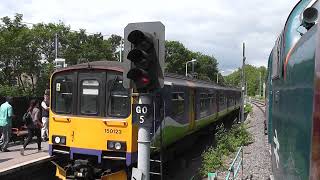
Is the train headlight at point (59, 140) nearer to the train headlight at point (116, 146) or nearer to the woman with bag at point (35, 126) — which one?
the train headlight at point (116, 146)

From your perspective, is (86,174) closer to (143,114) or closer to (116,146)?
(116,146)

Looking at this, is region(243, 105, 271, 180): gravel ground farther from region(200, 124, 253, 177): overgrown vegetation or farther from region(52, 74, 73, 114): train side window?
region(52, 74, 73, 114): train side window

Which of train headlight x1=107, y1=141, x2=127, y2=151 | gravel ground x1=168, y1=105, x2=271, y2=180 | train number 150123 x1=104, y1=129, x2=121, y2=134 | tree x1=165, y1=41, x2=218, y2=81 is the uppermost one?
tree x1=165, y1=41, x2=218, y2=81

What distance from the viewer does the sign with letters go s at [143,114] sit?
21.2 ft

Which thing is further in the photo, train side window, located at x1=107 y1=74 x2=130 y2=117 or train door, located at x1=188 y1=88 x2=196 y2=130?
train door, located at x1=188 y1=88 x2=196 y2=130

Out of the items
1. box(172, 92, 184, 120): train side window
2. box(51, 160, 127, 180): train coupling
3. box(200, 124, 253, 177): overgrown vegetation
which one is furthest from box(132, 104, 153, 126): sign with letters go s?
box(200, 124, 253, 177): overgrown vegetation

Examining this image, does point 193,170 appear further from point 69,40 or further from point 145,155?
point 69,40

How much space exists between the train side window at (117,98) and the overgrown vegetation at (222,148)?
369 centimetres

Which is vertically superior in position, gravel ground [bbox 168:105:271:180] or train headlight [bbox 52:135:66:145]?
train headlight [bbox 52:135:66:145]

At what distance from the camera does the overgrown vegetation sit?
45.4 ft

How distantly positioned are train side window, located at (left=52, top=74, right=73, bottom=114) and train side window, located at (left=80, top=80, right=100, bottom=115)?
0.33 m

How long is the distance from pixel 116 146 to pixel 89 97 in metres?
1.42

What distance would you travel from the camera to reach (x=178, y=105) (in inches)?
547

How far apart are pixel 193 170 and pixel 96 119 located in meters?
5.50
